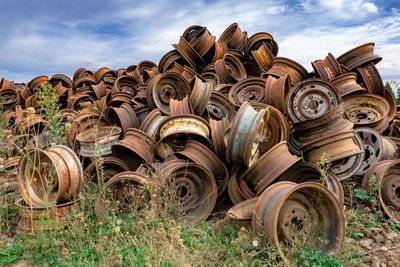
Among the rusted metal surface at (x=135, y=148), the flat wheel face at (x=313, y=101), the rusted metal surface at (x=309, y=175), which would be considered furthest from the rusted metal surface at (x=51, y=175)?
the flat wheel face at (x=313, y=101)

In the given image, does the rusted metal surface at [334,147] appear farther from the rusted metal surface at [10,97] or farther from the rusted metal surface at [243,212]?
the rusted metal surface at [10,97]

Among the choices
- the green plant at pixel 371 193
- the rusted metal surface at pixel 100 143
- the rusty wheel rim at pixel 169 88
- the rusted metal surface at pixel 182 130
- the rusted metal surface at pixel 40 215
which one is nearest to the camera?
the rusted metal surface at pixel 40 215

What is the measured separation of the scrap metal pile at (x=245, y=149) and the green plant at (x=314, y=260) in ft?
0.56

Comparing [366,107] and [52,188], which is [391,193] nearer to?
[366,107]

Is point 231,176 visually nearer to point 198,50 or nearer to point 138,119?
point 138,119

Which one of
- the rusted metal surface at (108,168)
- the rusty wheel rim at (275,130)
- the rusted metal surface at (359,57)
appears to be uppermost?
the rusted metal surface at (359,57)

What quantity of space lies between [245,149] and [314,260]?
→ 158 centimetres

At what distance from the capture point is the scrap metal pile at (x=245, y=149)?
412 centimetres

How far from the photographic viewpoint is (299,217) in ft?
13.0

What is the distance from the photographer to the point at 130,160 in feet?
19.4

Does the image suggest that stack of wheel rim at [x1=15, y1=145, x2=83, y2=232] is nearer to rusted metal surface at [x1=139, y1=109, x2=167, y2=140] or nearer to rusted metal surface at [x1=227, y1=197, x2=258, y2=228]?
rusted metal surface at [x1=139, y1=109, x2=167, y2=140]

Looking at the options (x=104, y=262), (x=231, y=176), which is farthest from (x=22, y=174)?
(x=231, y=176)

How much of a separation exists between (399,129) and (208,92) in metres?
3.93

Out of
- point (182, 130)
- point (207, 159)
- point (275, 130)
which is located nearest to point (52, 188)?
point (182, 130)
